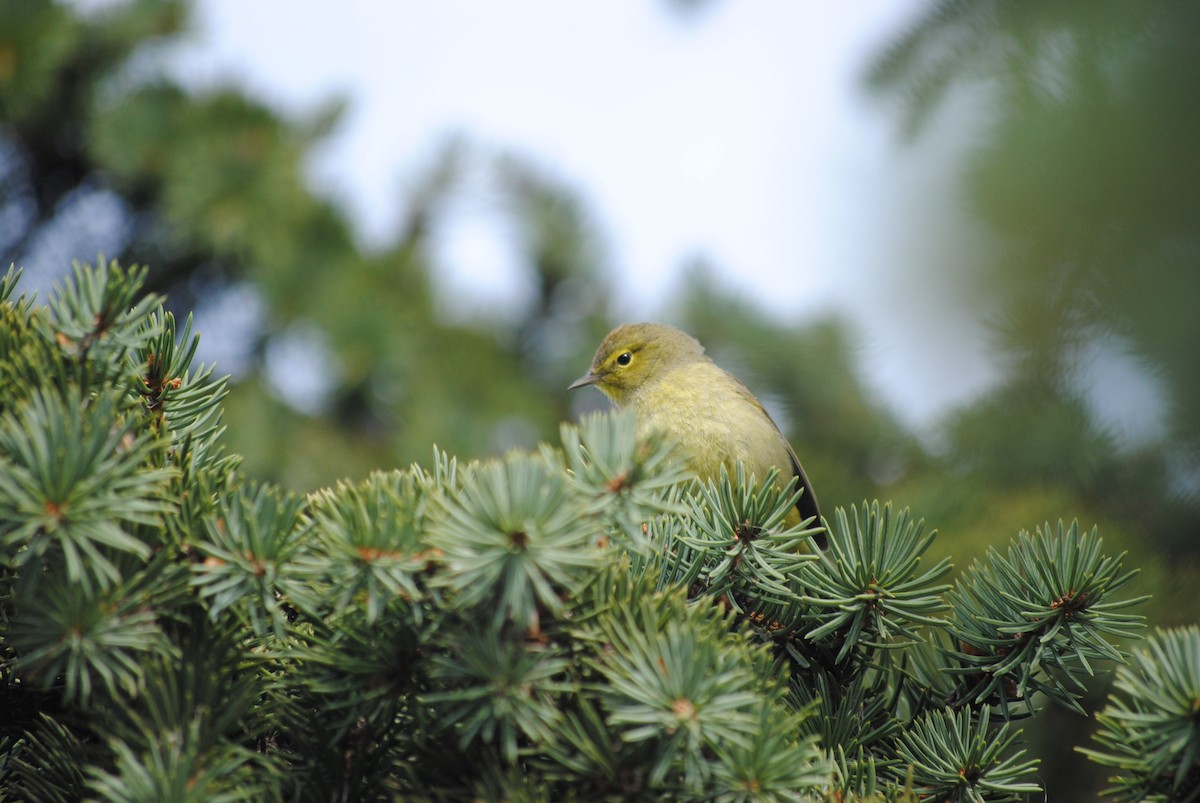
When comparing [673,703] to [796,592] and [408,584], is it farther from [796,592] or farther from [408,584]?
[796,592]

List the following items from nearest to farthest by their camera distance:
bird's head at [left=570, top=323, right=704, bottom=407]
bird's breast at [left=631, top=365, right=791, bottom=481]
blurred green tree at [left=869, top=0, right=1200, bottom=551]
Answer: blurred green tree at [left=869, top=0, right=1200, bottom=551]
bird's breast at [left=631, top=365, right=791, bottom=481]
bird's head at [left=570, top=323, right=704, bottom=407]

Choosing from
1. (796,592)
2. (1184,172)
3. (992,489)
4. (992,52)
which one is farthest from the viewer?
(992,489)

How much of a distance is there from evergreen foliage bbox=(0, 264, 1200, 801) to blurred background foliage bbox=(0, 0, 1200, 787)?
2.39 meters

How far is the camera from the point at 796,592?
198 cm

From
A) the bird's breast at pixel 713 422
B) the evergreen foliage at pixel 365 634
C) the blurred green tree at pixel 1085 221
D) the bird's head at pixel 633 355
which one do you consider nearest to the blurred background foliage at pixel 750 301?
the blurred green tree at pixel 1085 221

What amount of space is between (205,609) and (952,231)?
398 cm

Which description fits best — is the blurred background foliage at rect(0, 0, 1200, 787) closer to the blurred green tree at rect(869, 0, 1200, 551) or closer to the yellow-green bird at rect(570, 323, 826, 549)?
the blurred green tree at rect(869, 0, 1200, 551)

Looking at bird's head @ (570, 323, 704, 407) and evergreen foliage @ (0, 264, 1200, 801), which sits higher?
bird's head @ (570, 323, 704, 407)

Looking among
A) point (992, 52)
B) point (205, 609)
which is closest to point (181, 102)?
point (992, 52)

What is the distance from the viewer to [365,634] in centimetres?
143

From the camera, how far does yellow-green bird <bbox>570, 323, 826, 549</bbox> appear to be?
12.3ft

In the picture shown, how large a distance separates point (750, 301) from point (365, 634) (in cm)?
441

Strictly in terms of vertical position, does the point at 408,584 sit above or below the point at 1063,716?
below

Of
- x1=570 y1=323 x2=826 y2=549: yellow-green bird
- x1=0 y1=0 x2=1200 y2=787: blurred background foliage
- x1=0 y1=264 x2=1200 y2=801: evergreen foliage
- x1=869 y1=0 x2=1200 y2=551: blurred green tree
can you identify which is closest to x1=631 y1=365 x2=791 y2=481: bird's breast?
x1=570 y1=323 x2=826 y2=549: yellow-green bird
